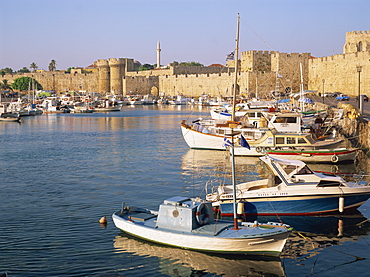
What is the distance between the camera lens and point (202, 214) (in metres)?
10.1

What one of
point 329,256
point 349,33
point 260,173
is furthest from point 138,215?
point 349,33

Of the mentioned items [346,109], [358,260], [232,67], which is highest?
[232,67]

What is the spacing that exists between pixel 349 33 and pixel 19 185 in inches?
1585

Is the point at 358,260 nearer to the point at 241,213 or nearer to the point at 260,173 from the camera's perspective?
the point at 241,213

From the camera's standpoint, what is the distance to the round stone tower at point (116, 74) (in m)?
74.2

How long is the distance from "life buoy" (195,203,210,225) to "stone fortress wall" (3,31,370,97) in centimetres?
2600

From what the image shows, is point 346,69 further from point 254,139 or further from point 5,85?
point 5,85

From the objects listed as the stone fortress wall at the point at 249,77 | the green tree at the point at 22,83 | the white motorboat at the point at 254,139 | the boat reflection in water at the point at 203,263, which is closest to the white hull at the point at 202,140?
the white motorboat at the point at 254,139

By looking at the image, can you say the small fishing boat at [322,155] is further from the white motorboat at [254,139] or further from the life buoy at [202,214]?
the life buoy at [202,214]

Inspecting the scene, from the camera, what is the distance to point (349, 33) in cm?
4856

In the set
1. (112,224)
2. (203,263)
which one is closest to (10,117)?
(112,224)

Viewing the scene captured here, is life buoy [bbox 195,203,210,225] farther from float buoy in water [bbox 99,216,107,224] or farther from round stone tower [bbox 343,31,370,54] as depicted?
round stone tower [bbox 343,31,370,54]

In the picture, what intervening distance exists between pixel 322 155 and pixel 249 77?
Answer: 34.8 m

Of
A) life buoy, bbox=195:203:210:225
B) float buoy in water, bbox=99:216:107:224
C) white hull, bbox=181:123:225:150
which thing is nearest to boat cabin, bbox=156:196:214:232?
life buoy, bbox=195:203:210:225
